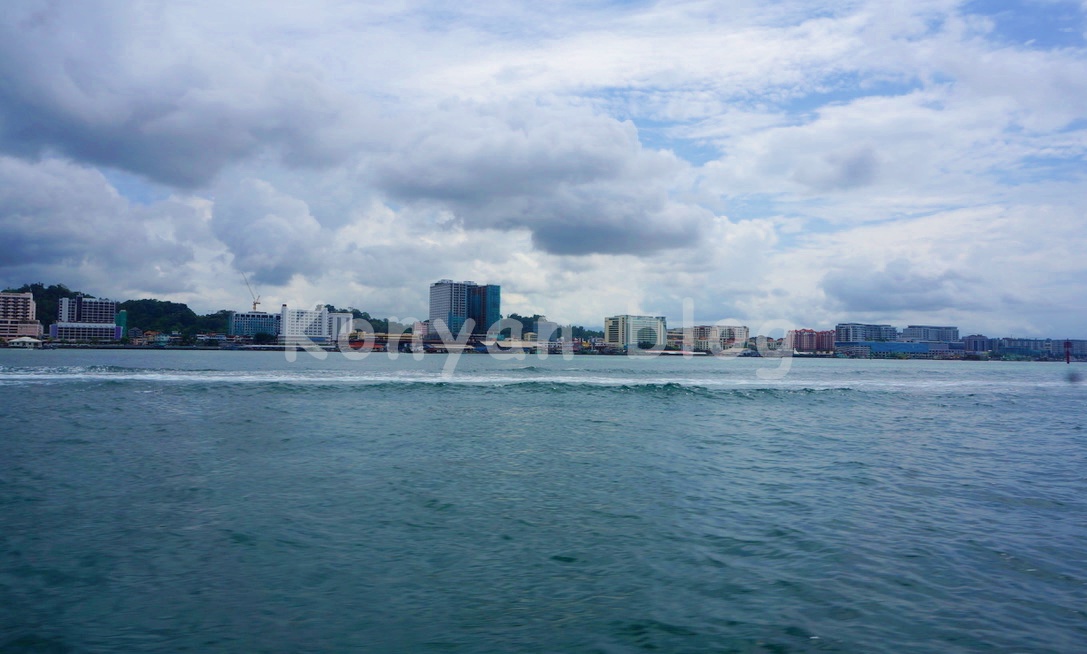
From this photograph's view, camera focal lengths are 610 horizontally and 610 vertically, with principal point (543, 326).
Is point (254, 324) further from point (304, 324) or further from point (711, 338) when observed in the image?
point (711, 338)

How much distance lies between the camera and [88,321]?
455ft

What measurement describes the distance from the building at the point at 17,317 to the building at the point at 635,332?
127138 millimetres

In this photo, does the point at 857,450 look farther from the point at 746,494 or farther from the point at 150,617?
the point at 150,617

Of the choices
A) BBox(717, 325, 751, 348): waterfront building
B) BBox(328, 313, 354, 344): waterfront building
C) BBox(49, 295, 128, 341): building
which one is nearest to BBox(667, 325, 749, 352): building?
BBox(717, 325, 751, 348): waterfront building

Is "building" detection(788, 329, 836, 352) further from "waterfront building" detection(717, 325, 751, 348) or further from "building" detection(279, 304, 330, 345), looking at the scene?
"building" detection(279, 304, 330, 345)

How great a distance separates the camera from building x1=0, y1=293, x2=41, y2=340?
404ft

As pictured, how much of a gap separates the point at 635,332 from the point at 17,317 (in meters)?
137

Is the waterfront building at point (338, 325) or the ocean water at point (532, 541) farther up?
the waterfront building at point (338, 325)

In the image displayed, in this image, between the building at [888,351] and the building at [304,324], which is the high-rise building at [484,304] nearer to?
the building at [304,324]

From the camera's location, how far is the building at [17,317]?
404 ft

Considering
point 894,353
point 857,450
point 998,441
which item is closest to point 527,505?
point 857,450

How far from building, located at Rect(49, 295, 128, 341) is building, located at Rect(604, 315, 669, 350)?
113m

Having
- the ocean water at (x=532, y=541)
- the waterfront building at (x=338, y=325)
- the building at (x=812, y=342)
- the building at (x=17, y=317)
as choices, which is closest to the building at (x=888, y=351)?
the building at (x=812, y=342)

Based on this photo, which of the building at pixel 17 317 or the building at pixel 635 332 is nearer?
the building at pixel 17 317
